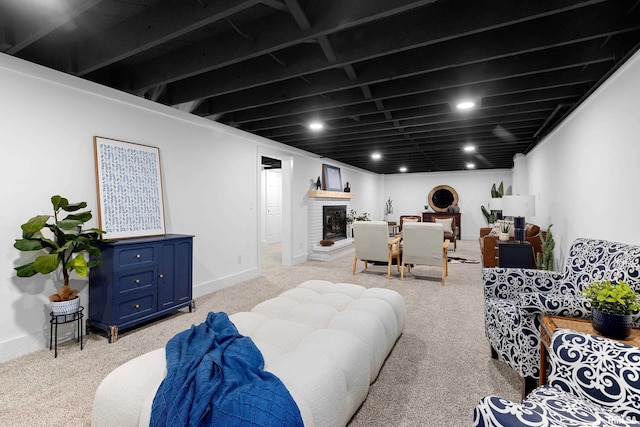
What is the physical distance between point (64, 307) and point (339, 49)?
298 centimetres

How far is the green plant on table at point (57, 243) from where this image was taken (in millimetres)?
2180

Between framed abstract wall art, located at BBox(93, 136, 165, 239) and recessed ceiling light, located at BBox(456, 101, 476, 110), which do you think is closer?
framed abstract wall art, located at BBox(93, 136, 165, 239)

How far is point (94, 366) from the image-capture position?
2.18 metres

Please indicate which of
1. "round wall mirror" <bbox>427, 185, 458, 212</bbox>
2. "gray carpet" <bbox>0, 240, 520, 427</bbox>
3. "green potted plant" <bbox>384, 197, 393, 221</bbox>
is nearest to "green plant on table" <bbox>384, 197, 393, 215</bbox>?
"green potted plant" <bbox>384, 197, 393, 221</bbox>

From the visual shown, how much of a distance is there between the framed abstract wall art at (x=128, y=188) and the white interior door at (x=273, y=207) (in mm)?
5428

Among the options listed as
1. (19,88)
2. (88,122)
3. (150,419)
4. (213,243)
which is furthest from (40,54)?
(150,419)

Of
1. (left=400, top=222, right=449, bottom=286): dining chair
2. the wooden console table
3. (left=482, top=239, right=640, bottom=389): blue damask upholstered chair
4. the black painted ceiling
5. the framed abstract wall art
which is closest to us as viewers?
(left=482, top=239, right=640, bottom=389): blue damask upholstered chair

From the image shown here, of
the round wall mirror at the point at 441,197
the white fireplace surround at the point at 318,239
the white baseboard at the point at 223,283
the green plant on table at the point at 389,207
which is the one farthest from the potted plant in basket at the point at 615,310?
the green plant on table at the point at 389,207

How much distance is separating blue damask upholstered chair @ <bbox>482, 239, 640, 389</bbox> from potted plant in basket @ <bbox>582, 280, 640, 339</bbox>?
214 mm

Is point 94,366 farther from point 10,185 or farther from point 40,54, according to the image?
point 40,54

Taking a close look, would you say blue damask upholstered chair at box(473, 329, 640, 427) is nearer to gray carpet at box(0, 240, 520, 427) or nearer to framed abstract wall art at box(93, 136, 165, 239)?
gray carpet at box(0, 240, 520, 427)

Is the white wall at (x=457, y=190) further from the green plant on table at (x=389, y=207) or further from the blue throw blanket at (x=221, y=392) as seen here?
the blue throw blanket at (x=221, y=392)

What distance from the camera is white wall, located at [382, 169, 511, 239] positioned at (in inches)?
372

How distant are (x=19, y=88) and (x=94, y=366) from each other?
7.31 ft
